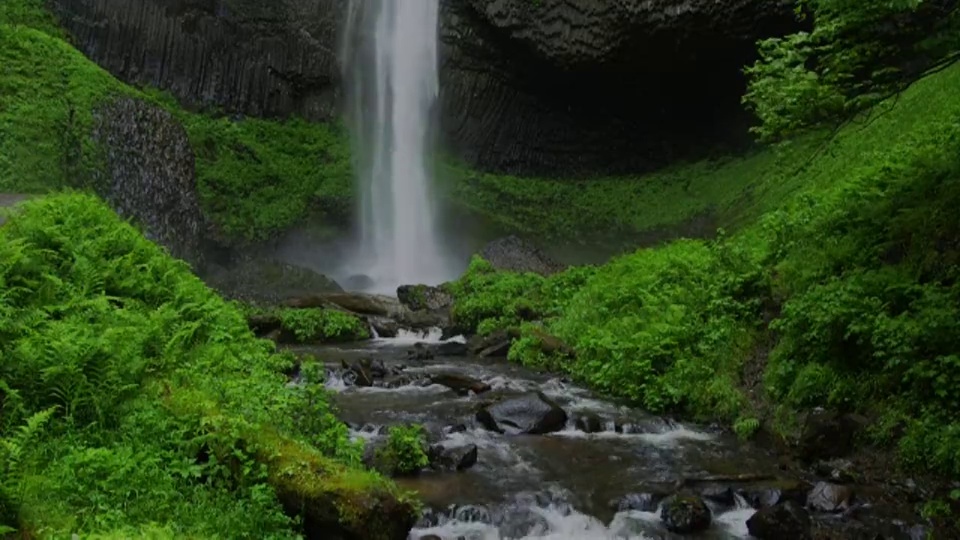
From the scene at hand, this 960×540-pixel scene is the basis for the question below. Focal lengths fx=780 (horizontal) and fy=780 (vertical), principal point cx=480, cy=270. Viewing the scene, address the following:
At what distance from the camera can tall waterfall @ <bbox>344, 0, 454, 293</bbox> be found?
32.3 metres

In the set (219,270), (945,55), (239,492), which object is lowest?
(219,270)

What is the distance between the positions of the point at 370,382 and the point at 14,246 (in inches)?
225

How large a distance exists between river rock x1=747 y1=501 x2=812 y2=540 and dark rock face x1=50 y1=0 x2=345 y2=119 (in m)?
31.0

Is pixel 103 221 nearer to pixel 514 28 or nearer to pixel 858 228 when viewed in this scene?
pixel 858 228

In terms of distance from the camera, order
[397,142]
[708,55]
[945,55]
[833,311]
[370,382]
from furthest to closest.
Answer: [397,142] → [708,55] → [370,382] → [833,311] → [945,55]

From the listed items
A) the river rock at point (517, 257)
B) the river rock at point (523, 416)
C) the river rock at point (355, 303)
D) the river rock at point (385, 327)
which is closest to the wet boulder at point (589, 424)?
the river rock at point (523, 416)

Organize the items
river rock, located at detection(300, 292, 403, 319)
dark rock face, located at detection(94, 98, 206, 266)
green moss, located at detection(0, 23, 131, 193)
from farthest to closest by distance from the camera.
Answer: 1. river rock, located at detection(300, 292, 403, 319)
2. dark rock face, located at detection(94, 98, 206, 266)
3. green moss, located at detection(0, 23, 131, 193)

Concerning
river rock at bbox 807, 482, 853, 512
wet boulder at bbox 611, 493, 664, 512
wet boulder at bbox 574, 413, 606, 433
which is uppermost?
river rock at bbox 807, 482, 853, 512

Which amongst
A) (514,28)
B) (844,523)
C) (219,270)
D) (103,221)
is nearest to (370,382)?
(103,221)

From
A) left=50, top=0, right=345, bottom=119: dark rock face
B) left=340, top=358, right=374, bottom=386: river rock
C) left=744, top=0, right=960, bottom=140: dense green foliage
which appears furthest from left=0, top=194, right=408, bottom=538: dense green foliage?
left=50, top=0, right=345, bottom=119: dark rock face

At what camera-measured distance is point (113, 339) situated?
6.60 m

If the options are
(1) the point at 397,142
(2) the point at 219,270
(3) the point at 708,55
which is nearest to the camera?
(2) the point at 219,270

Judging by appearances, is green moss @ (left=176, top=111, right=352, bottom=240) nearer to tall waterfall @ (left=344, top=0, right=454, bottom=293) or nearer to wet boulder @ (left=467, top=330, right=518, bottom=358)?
tall waterfall @ (left=344, top=0, right=454, bottom=293)

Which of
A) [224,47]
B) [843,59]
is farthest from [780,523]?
[224,47]
